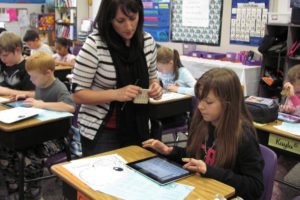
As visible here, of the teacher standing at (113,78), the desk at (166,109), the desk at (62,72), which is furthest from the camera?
the desk at (62,72)

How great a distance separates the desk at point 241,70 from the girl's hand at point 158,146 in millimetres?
3154

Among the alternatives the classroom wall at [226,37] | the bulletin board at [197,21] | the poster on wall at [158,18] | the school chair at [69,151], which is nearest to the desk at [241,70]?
the classroom wall at [226,37]

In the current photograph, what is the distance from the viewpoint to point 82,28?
24.3ft

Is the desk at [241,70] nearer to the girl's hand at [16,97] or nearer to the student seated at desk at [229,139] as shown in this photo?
the girl's hand at [16,97]

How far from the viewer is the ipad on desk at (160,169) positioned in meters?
1.37

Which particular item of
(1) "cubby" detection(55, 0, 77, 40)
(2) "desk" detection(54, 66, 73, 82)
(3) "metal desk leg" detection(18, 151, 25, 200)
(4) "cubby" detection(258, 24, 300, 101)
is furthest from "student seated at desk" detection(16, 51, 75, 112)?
(1) "cubby" detection(55, 0, 77, 40)

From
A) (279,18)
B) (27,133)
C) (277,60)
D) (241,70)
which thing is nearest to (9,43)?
(27,133)

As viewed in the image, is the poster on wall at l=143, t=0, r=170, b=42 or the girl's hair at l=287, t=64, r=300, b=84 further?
the poster on wall at l=143, t=0, r=170, b=42

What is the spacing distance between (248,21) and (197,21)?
0.93 m

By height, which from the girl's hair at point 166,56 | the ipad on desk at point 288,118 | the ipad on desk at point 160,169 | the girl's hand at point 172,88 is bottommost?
the ipad on desk at point 288,118

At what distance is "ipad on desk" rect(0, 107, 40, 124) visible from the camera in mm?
2166

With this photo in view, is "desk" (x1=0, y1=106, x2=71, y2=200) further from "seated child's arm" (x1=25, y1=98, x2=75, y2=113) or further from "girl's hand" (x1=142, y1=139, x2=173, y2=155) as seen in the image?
"girl's hand" (x1=142, y1=139, x2=173, y2=155)

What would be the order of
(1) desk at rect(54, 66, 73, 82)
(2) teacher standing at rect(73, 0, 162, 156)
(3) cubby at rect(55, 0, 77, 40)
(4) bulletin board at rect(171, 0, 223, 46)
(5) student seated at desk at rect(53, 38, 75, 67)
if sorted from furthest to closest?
(3) cubby at rect(55, 0, 77, 40)
(4) bulletin board at rect(171, 0, 223, 46)
(5) student seated at desk at rect(53, 38, 75, 67)
(1) desk at rect(54, 66, 73, 82)
(2) teacher standing at rect(73, 0, 162, 156)

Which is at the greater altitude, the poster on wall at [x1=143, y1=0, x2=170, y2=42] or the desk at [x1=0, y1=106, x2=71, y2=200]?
the poster on wall at [x1=143, y1=0, x2=170, y2=42]
